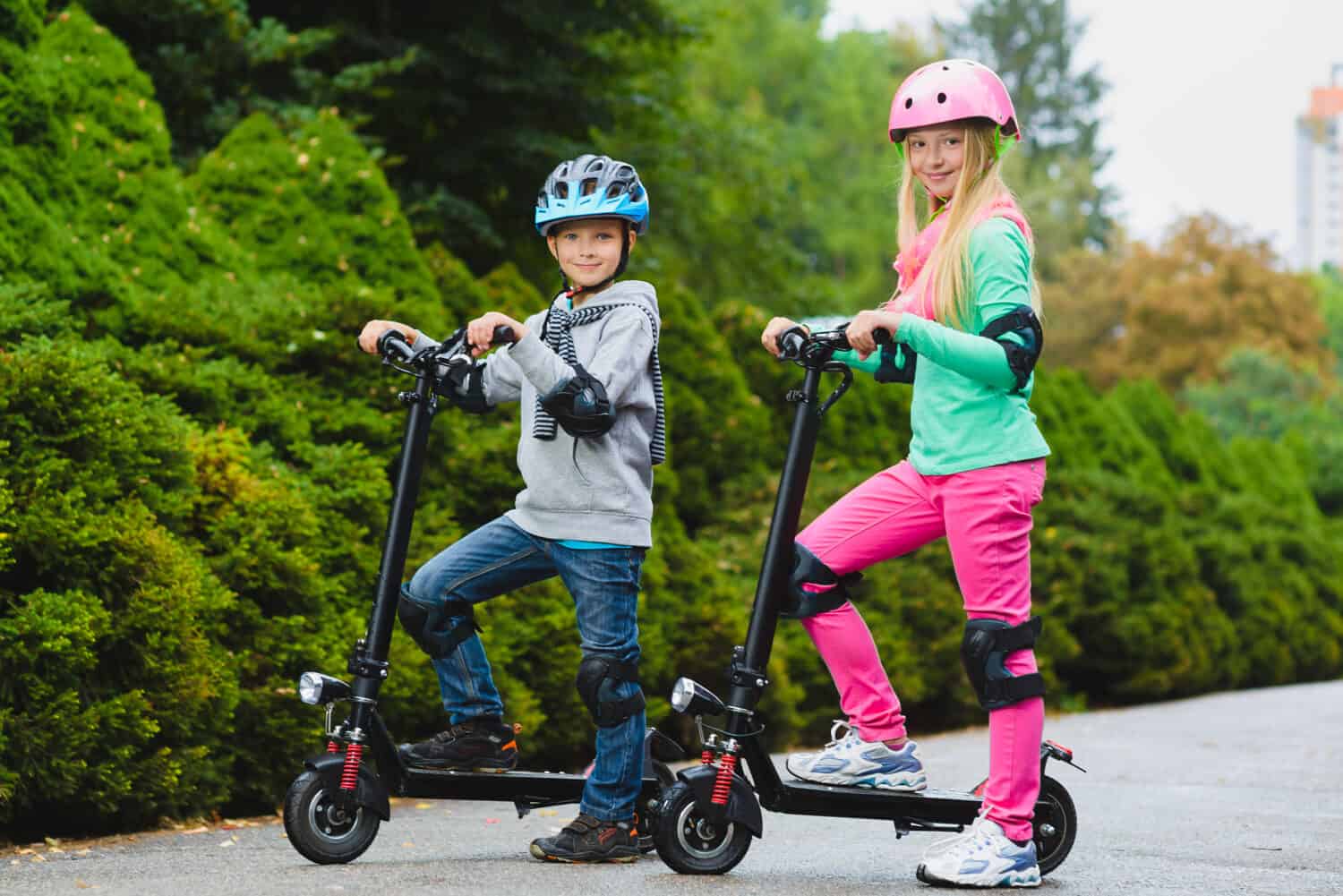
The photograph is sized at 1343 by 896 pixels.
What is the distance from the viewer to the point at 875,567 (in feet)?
33.3

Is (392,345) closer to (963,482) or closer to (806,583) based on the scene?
(806,583)

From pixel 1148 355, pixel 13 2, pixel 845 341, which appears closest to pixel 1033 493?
pixel 845 341

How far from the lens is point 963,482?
4.30 meters

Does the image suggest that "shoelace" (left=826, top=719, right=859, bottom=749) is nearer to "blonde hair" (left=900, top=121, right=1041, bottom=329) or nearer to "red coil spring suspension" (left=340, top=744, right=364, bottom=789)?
"blonde hair" (left=900, top=121, right=1041, bottom=329)

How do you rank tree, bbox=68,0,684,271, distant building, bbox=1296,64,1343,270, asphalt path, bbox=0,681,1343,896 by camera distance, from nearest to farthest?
asphalt path, bbox=0,681,1343,896 → tree, bbox=68,0,684,271 → distant building, bbox=1296,64,1343,270

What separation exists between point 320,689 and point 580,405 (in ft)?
3.17

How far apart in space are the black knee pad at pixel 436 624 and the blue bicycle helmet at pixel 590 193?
1.04 m

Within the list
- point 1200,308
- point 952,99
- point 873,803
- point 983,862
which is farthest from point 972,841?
point 1200,308

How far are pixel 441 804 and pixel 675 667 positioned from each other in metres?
2.07

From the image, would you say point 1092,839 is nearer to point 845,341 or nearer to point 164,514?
point 845,341

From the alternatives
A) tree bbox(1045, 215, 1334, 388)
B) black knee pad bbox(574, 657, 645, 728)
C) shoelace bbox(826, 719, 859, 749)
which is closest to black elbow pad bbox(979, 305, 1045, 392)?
shoelace bbox(826, 719, 859, 749)

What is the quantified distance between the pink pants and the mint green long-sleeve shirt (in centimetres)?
4

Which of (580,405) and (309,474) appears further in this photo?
(309,474)

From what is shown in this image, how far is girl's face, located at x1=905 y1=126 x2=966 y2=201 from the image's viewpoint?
447 cm
